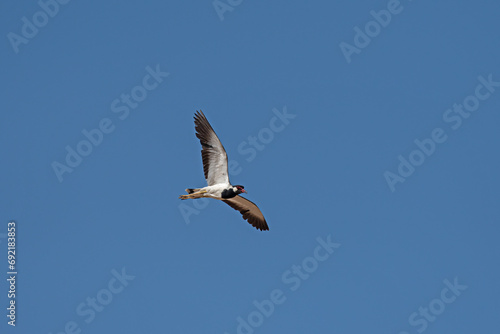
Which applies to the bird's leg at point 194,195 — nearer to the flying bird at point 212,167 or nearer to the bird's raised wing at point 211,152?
the flying bird at point 212,167

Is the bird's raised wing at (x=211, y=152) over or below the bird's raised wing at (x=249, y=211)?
over

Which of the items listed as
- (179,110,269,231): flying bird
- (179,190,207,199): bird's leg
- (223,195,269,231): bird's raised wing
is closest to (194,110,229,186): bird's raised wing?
(179,110,269,231): flying bird

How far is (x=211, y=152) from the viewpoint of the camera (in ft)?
139

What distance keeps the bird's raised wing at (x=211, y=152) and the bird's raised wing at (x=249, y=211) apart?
10.9 ft

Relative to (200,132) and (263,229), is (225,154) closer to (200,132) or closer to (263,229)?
(200,132)

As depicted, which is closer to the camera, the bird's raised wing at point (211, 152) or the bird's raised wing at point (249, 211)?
the bird's raised wing at point (211, 152)

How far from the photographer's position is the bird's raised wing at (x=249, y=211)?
46062 millimetres

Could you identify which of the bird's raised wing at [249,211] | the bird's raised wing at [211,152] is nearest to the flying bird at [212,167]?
the bird's raised wing at [211,152]

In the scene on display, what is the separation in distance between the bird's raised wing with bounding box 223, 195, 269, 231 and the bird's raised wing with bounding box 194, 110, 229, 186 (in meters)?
3.33

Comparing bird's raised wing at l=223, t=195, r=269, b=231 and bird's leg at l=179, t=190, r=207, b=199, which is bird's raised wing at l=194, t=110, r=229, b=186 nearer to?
bird's leg at l=179, t=190, r=207, b=199

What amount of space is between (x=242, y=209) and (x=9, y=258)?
1065cm

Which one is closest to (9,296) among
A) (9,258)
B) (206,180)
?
(9,258)

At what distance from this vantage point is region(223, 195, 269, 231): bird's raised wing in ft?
151

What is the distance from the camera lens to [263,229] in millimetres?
46781
